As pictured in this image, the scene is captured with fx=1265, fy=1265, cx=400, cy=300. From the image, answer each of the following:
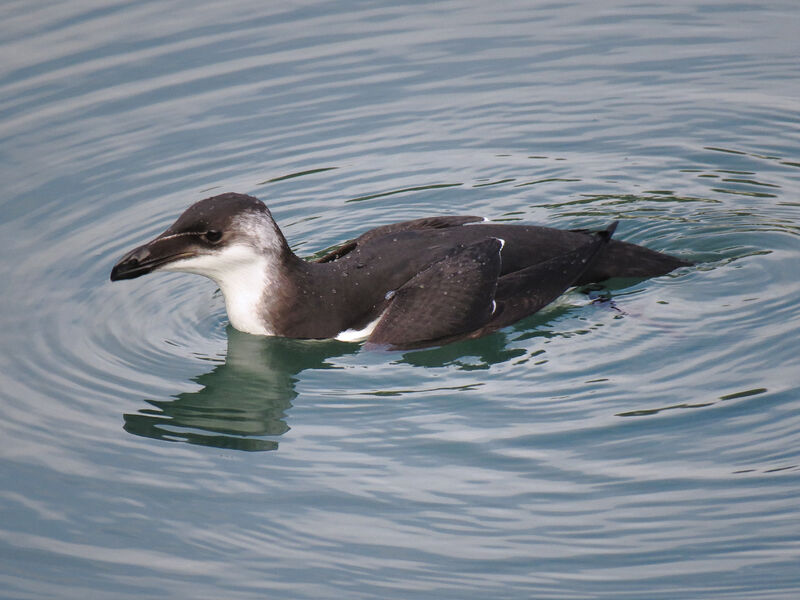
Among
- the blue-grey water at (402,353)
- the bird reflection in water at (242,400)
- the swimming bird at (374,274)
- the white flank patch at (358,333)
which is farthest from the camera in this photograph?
the white flank patch at (358,333)

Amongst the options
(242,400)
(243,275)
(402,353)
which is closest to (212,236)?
(243,275)

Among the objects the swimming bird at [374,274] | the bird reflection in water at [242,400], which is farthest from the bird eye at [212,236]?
the bird reflection in water at [242,400]

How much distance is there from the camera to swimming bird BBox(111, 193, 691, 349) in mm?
8312

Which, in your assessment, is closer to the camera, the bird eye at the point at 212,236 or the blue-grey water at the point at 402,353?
the blue-grey water at the point at 402,353

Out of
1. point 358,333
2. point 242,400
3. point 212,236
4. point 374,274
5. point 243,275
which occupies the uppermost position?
point 212,236

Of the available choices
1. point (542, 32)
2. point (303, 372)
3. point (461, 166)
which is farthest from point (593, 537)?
point (542, 32)

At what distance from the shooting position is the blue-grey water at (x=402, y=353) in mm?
6602

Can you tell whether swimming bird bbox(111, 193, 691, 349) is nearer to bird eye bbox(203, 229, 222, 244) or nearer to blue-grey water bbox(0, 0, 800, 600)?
bird eye bbox(203, 229, 222, 244)

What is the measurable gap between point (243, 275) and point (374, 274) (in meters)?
0.88

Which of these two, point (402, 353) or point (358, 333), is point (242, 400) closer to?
Result: point (358, 333)

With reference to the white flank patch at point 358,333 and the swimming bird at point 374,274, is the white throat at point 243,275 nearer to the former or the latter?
the swimming bird at point 374,274

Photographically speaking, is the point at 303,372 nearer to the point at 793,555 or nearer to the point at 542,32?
the point at 793,555

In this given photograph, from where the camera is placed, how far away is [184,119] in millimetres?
11906

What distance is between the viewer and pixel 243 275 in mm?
8516
